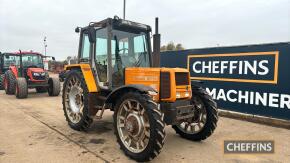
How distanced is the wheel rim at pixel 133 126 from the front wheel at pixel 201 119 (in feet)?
3.39

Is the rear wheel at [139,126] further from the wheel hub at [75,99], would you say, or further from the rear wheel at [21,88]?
the rear wheel at [21,88]

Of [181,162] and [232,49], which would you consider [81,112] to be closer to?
[181,162]

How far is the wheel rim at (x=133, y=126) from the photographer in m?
4.04

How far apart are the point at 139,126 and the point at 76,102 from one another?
2.43 meters

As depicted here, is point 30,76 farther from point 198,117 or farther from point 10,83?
point 198,117

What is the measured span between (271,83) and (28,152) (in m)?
6.29

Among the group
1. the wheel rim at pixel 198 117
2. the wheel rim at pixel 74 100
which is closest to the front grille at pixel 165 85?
the wheel rim at pixel 198 117

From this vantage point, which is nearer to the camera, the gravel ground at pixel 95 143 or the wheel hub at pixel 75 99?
the gravel ground at pixel 95 143

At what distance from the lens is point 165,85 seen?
4461mm

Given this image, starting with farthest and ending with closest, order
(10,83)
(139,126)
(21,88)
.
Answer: (10,83)
(21,88)
(139,126)

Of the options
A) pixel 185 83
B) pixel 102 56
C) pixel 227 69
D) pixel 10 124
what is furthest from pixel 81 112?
pixel 227 69

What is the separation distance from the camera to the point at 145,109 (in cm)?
379

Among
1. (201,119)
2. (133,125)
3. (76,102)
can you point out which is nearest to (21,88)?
(76,102)

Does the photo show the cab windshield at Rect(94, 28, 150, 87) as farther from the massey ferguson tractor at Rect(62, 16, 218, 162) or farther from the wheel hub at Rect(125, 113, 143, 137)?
the wheel hub at Rect(125, 113, 143, 137)
